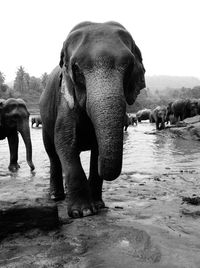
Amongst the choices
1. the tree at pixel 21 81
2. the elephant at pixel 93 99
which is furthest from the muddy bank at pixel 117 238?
the tree at pixel 21 81

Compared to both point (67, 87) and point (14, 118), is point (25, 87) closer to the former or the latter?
point (14, 118)

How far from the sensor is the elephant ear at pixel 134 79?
4121 mm

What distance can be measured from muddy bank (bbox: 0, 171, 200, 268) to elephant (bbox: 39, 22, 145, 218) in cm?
45

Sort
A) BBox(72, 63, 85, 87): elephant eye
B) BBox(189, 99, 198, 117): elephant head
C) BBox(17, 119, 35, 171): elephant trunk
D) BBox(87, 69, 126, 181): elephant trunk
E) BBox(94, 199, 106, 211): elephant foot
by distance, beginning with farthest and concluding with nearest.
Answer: BBox(189, 99, 198, 117): elephant head → BBox(17, 119, 35, 171): elephant trunk → BBox(94, 199, 106, 211): elephant foot → BBox(72, 63, 85, 87): elephant eye → BBox(87, 69, 126, 181): elephant trunk

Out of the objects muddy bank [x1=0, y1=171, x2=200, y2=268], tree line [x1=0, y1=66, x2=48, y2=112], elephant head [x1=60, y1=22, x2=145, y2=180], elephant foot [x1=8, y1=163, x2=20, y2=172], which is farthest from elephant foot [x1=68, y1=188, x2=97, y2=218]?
tree line [x1=0, y1=66, x2=48, y2=112]

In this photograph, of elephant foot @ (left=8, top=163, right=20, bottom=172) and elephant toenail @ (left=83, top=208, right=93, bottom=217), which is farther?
elephant foot @ (left=8, top=163, right=20, bottom=172)

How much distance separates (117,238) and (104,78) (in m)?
1.57

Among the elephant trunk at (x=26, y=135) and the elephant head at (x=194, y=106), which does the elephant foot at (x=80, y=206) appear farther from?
the elephant head at (x=194, y=106)

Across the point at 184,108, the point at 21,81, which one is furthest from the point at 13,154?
the point at 21,81

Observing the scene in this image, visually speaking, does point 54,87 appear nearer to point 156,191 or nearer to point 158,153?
point 156,191

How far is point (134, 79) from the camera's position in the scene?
4.24 m

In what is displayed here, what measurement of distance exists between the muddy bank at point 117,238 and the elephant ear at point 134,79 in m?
1.41

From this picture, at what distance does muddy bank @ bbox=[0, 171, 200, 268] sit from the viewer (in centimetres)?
309

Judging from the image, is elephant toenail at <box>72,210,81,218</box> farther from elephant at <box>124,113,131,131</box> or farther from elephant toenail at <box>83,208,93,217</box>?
elephant at <box>124,113,131,131</box>
